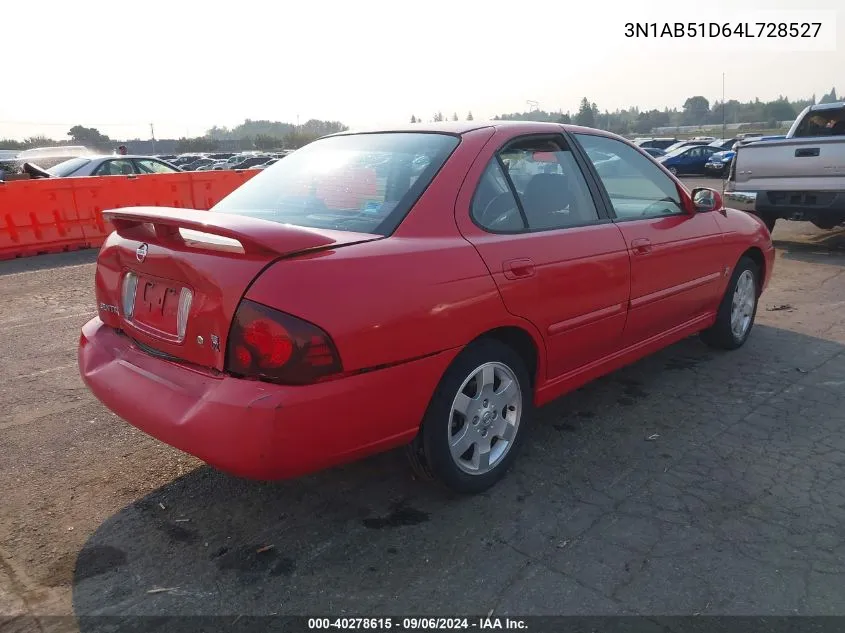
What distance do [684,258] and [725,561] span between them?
2.10 m

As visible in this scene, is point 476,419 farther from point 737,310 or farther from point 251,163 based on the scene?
point 251,163

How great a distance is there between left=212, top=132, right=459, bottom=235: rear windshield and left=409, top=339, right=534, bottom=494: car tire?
693mm

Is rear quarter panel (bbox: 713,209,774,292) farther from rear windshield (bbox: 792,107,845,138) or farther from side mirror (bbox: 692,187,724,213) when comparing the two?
rear windshield (bbox: 792,107,845,138)

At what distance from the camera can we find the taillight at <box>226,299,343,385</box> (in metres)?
2.32

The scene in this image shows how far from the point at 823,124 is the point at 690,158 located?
18151mm

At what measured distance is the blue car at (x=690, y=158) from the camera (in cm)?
2777

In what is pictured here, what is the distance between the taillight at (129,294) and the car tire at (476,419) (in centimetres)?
134

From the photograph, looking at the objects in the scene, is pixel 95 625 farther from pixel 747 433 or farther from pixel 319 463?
pixel 747 433

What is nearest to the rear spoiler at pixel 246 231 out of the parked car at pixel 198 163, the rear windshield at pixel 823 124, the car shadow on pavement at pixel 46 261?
the car shadow on pavement at pixel 46 261

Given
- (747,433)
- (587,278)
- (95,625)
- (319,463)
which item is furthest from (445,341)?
(747,433)

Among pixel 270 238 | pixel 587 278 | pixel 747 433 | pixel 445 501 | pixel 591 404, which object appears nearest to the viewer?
pixel 270 238

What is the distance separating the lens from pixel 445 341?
272 centimetres

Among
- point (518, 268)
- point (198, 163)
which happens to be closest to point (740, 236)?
point (518, 268)

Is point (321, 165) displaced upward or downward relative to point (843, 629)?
upward
